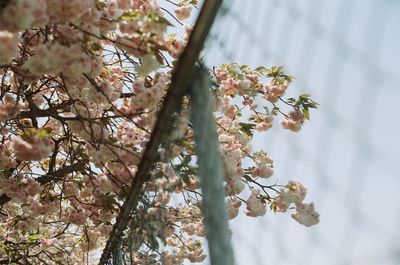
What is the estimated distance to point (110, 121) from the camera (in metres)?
3.33

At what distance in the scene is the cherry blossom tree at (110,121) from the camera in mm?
1993

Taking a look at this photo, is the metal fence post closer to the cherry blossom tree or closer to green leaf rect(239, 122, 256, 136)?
the cherry blossom tree

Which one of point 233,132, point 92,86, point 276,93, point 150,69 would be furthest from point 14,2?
point 276,93

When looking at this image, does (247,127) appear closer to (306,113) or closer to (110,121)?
(306,113)

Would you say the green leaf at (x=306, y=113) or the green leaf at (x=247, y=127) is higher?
the green leaf at (x=306, y=113)

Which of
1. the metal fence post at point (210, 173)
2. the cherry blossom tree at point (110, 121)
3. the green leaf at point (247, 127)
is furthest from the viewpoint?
the green leaf at point (247, 127)

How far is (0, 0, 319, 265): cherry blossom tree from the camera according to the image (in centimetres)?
199

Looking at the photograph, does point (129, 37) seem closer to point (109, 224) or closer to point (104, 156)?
point (104, 156)

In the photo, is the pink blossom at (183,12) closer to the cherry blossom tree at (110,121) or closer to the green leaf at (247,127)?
the cherry blossom tree at (110,121)

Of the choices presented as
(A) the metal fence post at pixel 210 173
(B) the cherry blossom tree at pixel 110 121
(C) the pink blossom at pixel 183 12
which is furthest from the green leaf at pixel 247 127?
(A) the metal fence post at pixel 210 173

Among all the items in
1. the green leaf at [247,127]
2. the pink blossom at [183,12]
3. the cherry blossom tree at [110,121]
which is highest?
the pink blossom at [183,12]

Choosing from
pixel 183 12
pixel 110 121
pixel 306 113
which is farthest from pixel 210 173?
pixel 183 12

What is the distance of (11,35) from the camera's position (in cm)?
184

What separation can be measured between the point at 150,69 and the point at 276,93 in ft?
6.61
